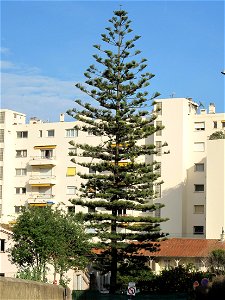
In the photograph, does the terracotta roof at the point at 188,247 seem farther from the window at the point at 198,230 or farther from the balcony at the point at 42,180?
the balcony at the point at 42,180

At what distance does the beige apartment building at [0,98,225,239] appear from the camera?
62.9 meters

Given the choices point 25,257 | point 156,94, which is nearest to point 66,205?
point 25,257

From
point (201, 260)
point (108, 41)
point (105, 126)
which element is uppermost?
point (108, 41)

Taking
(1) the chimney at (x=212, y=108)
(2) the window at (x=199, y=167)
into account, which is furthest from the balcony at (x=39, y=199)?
(1) the chimney at (x=212, y=108)

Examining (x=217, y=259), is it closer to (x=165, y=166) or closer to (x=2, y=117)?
(x=165, y=166)

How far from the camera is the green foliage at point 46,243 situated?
42.0 meters

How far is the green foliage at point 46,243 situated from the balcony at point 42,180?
93.2 ft

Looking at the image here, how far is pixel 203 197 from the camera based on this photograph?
66750mm

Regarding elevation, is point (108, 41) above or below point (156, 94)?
above

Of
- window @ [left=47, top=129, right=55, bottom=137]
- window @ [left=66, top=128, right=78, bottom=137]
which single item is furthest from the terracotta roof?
window @ [left=47, top=129, right=55, bottom=137]

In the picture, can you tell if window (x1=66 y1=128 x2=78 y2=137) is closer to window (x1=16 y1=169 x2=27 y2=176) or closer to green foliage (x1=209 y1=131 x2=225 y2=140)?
window (x1=16 y1=169 x2=27 y2=176)

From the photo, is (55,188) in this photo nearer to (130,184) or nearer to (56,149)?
(56,149)

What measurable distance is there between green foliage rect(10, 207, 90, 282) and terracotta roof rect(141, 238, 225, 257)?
11.6 m

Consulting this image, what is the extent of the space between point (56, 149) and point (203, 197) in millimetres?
15553
